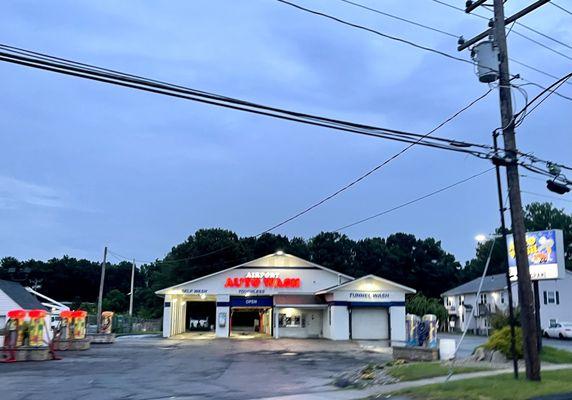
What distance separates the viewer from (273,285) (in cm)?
4809

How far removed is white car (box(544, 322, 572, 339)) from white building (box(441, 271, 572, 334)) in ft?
5.07

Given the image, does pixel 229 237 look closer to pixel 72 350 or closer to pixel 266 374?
pixel 72 350

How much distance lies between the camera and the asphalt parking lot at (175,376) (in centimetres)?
1455

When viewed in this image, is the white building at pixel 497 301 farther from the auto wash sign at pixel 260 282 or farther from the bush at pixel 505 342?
the bush at pixel 505 342

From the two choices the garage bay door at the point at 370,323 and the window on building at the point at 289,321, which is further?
the window on building at the point at 289,321

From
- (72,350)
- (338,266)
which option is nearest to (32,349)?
(72,350)

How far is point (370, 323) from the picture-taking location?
4484 centimetres

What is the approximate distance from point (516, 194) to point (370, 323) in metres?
32.2

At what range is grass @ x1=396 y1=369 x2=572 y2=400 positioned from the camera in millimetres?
12180

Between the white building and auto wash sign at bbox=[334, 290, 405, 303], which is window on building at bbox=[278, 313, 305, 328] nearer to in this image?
auto wash sign at bbox=[334, 290, 405, 303]

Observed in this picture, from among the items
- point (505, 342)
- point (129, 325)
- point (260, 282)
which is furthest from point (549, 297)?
point (129, 325)

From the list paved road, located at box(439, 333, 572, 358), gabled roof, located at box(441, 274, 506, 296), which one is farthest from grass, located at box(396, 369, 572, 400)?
gabled roof, located at box(441, 274, 506, 296)

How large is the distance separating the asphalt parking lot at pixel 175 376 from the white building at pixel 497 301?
67.8 ft

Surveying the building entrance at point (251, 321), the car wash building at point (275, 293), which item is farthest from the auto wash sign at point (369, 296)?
the building entrance at point (251, 321)
